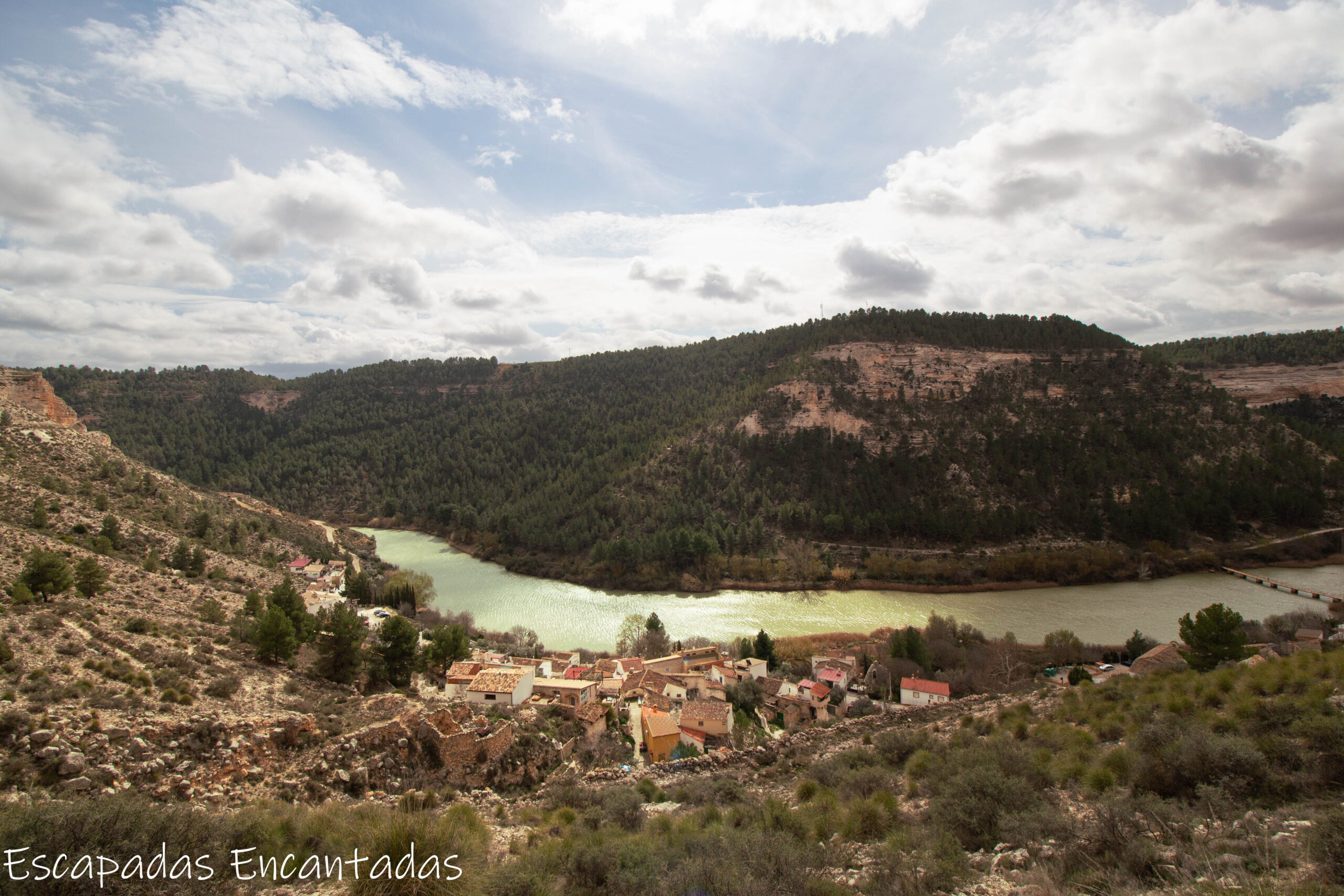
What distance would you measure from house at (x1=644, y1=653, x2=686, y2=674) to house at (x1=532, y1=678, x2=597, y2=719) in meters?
7.12

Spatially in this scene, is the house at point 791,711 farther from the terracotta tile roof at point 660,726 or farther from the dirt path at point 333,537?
the dirt path at point 333,537

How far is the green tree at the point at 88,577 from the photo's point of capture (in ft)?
46.2

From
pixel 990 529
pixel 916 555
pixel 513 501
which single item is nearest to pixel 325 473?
pixel 513 501

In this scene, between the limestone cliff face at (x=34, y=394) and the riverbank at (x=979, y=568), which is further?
the riverbank at (x=979, y=568)

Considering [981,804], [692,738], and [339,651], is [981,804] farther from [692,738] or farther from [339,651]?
[339,651]

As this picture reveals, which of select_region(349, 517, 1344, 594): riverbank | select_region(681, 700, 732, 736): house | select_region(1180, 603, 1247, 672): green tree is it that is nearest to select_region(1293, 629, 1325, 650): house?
select_region(1180, 603, 1247, 672): green tree

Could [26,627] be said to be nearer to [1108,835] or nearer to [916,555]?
[1108,835]

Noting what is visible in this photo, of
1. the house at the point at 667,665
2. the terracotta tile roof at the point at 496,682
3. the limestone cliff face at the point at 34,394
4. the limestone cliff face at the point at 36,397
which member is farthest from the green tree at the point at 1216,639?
the limestone cliff face at the point at 34,394

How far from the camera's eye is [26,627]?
10.8m

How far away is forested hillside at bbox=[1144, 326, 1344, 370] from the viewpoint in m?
89.7

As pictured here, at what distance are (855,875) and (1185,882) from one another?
3378mm

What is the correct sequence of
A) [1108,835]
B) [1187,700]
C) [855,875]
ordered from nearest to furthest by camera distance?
[1108,835] < [855,875] < [1187,700]

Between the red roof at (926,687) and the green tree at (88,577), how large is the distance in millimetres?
26293

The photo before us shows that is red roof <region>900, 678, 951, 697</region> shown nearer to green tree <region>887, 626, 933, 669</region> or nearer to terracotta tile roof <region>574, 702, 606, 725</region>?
green tree <region>887, 626, 933, 669</region>
